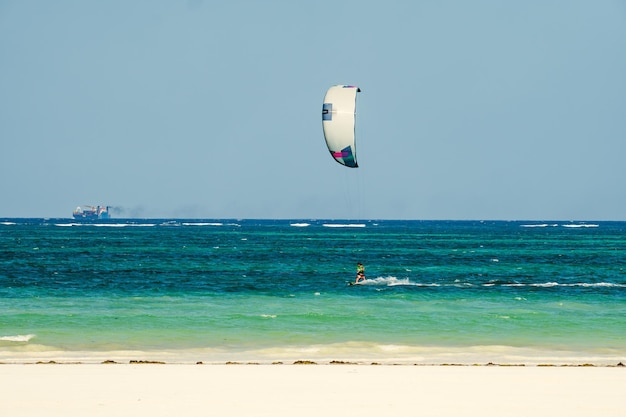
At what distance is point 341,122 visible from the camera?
1432 inches

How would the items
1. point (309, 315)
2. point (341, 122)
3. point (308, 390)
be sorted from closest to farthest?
point (308, 390), point (309, 315), point (341, 122)

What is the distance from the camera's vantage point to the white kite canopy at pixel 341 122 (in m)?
36.3

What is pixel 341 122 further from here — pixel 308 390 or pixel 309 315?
pixel 308 390

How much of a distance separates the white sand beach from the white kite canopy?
17716 mm

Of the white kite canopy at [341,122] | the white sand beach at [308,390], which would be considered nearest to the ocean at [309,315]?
the white sand beach at [308,390]

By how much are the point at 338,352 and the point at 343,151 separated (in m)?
14.6

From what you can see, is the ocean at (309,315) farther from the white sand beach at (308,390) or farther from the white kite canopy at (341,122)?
the white kite canopy at (341,122)

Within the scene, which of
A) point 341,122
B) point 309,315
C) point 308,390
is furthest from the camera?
point 341,122

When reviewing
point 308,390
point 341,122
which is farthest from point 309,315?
point 308,390

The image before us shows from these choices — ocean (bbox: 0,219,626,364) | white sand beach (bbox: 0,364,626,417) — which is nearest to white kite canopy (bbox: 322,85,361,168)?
ocean (bbox: 0,219,626,364)

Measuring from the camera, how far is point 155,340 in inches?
1028

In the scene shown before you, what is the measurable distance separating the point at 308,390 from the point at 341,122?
20.9m

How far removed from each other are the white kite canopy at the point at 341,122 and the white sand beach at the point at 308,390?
17716mm

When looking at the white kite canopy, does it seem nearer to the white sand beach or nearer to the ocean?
the ocean
